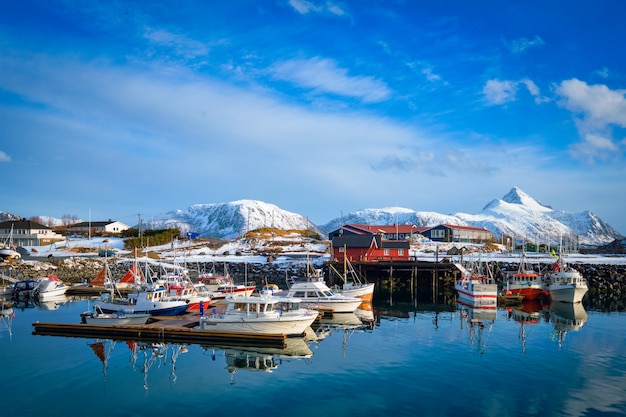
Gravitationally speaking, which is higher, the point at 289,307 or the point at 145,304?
the point at 289,307

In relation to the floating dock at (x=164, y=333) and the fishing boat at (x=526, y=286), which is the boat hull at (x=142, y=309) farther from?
the fishing boat at (x=526, y=286)

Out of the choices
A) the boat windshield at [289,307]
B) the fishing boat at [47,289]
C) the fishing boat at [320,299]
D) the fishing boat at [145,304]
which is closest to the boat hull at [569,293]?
the fishing boat at [320,299]

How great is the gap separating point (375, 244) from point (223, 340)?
4882 cm

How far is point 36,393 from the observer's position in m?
21.8

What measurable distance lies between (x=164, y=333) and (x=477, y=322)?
81.0 ft

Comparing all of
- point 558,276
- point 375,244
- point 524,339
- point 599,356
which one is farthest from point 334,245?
point 599,356

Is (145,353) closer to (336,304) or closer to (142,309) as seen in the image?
(142,309)

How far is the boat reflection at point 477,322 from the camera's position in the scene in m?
32.6

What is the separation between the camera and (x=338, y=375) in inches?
967

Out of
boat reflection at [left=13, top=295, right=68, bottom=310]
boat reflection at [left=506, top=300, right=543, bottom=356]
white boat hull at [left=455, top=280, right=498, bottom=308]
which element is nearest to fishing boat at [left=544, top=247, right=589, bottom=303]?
boat reflection at [left=506, top=300, right=543, bottom=356]

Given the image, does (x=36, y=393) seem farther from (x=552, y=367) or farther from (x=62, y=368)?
(x=552, y=367)

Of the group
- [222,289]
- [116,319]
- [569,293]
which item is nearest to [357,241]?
[222,289]

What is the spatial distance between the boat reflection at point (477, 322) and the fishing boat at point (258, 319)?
11047 millimetres

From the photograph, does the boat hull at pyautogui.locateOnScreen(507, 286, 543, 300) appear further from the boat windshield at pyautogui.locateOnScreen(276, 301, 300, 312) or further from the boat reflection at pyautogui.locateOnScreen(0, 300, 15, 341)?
the boat reflection at pyautogui.locateOnScreen(0, 300, 15, 341)
